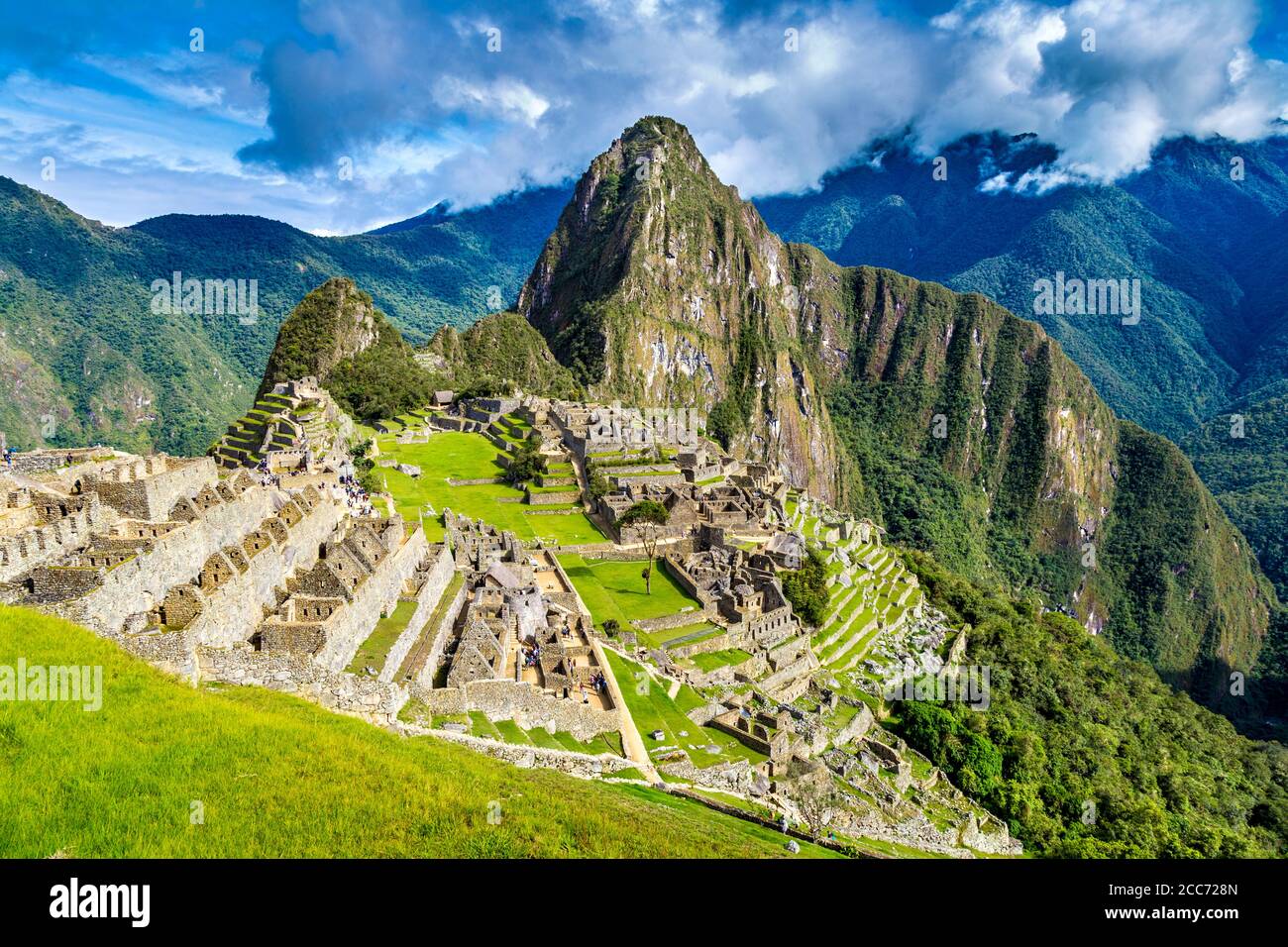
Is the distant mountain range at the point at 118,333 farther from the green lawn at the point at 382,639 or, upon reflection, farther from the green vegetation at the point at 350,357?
the green lawn at the point at 382,639

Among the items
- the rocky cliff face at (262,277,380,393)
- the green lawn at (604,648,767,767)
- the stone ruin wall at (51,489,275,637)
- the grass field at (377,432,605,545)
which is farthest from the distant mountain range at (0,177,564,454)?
the green lawn at (604,648,767,767)

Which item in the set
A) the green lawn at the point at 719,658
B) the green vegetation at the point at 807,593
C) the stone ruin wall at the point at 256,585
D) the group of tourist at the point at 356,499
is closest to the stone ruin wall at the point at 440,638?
the stone ruin wall at the point at 256,585

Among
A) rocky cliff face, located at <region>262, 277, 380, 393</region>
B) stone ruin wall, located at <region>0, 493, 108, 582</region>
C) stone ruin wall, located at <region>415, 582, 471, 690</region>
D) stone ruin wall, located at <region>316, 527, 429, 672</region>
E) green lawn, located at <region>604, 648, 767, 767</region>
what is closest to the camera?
stone ruin wall, located at <region>0, 493, 108, 582</region>

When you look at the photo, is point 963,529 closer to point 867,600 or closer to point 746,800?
point 867,600

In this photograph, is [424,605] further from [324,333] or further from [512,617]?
[324,333]

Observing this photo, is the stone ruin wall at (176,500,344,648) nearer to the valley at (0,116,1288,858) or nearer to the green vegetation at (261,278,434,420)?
the valley at (0,116,1288,858)
